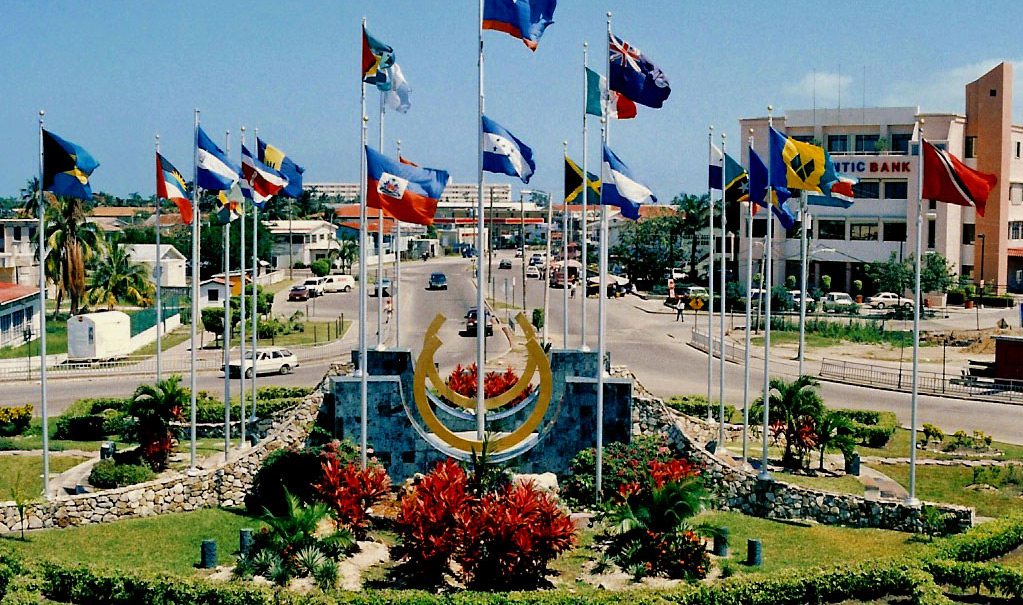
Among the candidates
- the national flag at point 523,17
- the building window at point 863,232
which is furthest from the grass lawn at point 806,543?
the building window at point 863,232

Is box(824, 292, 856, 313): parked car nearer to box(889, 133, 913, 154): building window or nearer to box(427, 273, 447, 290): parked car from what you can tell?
box(889, 133, 913, 154): building window

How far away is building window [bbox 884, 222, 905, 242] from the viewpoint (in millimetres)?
82562

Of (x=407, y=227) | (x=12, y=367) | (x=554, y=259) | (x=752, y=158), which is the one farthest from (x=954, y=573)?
(x=407, y=227)

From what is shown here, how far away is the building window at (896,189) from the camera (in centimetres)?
8244

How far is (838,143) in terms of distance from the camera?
283 feet

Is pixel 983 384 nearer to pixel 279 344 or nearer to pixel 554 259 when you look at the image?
pixel 279 344

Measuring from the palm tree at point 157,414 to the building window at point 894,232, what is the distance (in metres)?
64.3

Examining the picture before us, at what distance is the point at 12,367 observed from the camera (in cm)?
4988

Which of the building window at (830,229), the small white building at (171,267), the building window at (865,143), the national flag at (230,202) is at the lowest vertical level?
the small white building at (171,267)

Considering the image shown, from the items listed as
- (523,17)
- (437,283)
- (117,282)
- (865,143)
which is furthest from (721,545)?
(437,283)

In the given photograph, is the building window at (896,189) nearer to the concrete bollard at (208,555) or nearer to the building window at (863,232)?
the building window at (863,232)

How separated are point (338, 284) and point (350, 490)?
229ft

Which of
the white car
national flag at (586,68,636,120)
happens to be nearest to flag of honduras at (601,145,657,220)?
national flag at (586,68,636,120)

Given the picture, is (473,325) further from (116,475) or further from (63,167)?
(63,167)
